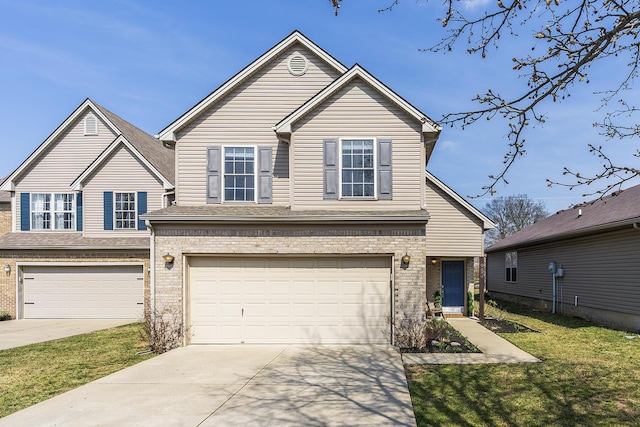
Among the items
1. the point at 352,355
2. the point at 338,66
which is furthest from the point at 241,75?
the point at 352,355

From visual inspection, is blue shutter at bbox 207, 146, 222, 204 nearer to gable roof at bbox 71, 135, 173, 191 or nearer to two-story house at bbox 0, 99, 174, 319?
two-story house at bbox 0, 99, 174, 319

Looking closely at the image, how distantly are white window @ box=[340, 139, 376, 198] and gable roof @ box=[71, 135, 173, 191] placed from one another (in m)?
9.03

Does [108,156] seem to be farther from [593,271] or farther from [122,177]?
[593,271]

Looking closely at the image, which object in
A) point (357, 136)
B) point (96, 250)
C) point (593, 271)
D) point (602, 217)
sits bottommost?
point (593, 271)

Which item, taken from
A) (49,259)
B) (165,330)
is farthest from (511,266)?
(49,259)

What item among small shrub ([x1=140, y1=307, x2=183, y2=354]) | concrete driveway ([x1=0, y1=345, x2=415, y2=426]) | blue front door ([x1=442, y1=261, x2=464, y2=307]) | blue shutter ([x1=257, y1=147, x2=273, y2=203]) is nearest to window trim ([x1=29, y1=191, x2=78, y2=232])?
small shrub ([x1=140, y1=307, x2=183, y2=354])

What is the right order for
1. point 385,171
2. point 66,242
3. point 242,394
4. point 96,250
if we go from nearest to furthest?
point 242,394 < point 385,171 < point 96,250 < point 66,242

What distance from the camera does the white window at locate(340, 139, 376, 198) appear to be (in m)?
12.2

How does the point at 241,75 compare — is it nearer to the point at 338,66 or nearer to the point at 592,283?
the point at 338,66

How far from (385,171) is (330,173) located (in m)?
1.51

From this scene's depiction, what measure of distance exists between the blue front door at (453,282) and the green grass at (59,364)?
11.7m

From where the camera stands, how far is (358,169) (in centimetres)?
1216

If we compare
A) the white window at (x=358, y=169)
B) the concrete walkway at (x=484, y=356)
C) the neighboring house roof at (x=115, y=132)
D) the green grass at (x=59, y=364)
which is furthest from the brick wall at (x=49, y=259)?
the concrete walkway at (x=484, y=356)

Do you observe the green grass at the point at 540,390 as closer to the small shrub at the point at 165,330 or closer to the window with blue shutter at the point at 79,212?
the small shrub at the point at 165,330
